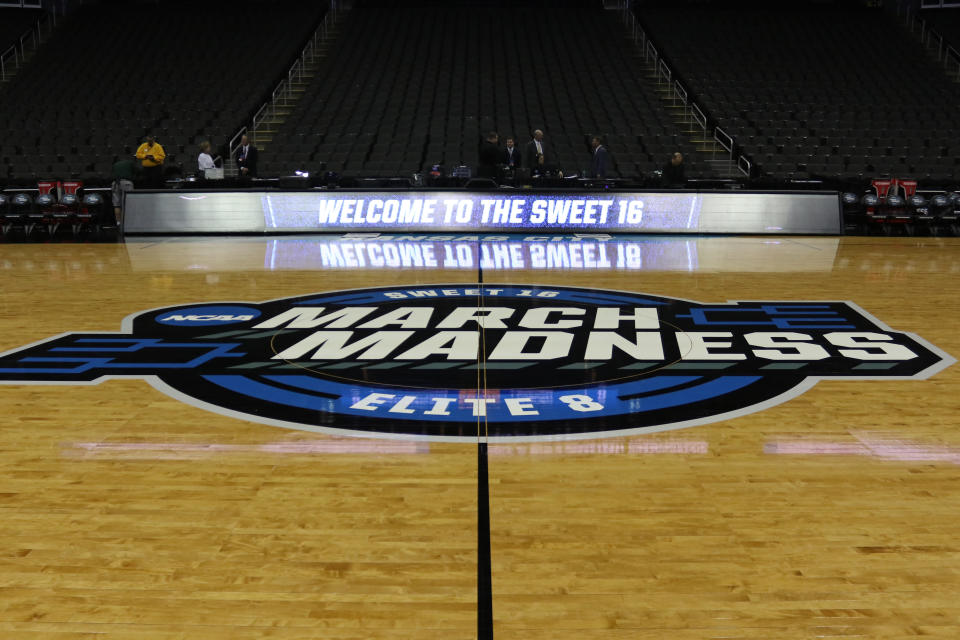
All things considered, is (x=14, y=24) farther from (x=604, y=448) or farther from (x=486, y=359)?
(x=604, y=448)

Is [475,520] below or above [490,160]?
below

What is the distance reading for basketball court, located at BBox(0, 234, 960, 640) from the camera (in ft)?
8.13

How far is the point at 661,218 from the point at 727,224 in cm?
93

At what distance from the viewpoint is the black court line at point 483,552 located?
2430mm

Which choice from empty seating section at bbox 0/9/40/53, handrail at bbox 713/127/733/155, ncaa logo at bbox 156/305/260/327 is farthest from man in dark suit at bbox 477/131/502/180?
empty seating section at bbox 0/9/40/53

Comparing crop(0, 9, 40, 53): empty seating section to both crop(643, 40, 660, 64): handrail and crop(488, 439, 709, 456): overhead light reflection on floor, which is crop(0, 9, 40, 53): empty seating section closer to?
crop(643, 40, 660, 64): handrail

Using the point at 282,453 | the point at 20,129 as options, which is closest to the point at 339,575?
the point at 282,453

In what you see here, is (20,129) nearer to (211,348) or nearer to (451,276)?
(451,276)

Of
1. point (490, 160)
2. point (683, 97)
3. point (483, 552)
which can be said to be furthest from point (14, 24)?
point (483, 552)

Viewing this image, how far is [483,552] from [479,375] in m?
2.26

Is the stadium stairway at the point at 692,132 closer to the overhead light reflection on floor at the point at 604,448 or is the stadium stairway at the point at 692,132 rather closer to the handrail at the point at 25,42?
the overhead light reflection on floor at the point at 604,448

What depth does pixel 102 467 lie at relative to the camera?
3.68 m

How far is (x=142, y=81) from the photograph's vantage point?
19.2 m

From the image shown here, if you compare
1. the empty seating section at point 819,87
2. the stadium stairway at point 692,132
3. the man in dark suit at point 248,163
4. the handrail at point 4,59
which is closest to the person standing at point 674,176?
the stadium stairway at point 692,132
